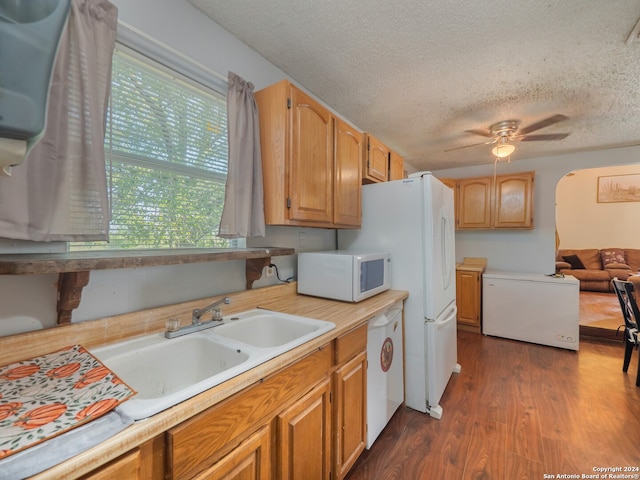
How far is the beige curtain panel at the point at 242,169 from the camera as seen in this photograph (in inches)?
57.0

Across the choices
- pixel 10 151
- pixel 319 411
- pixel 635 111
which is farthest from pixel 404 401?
pixel 635 111

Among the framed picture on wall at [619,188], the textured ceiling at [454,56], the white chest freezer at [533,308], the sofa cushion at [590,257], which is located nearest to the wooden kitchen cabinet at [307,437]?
the textured ceiling at [454,56]

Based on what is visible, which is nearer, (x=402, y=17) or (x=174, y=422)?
(x=174, y=422)

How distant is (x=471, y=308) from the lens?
376 centimetres

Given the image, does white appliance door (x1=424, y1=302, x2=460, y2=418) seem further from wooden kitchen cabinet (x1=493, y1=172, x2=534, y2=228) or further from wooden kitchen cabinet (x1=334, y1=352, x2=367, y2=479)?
wooden kitchen cabinet (x1=493, y1=172, x2=534, y2=228)

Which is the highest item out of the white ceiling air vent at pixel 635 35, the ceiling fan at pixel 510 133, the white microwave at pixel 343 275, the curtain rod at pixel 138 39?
the white ceiling air vent at pixel 635 35

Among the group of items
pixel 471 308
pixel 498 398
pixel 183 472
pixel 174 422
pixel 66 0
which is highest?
pixel 66 0

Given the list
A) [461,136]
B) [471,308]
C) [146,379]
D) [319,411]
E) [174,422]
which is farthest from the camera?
[471,308]

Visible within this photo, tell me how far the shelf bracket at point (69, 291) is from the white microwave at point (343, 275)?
1233 millimetres

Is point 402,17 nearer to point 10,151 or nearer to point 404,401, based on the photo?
point 10,151

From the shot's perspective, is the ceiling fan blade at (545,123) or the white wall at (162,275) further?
the ceiling fan blade at (545,123)

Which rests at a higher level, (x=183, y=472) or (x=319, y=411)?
(x=183, y=472)

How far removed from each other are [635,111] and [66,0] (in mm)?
3819

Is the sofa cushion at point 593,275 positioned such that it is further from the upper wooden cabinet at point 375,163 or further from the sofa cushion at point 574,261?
the upper wooden cabinet at point 375,163
